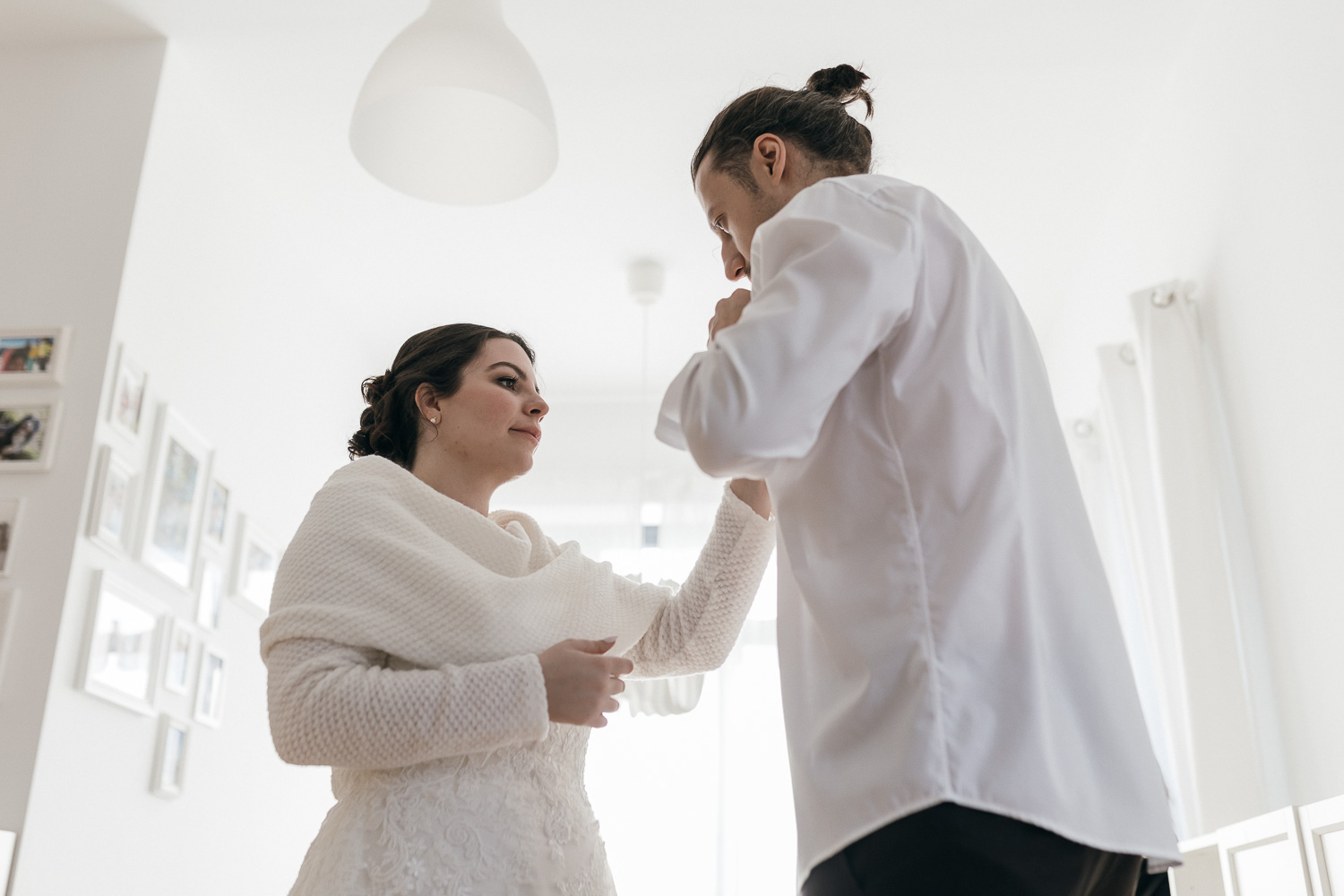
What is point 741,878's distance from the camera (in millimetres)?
4004

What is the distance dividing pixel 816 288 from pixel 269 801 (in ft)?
9.89

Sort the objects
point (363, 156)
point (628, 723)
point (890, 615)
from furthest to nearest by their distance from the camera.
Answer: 1. point (628, 723)
2. point (363, 156)
3. point (890, 615)

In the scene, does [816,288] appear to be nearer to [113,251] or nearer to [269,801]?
[113,251]

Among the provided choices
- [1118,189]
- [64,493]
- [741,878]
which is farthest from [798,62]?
[741,878]

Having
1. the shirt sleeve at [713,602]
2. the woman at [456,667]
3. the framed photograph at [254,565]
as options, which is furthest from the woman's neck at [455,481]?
the framed photograph at [254,565]

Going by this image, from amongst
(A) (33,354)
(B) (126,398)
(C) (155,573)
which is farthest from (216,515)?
(A) (33,354)

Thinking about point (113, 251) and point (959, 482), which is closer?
point (959, 482)

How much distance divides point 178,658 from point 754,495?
1.94m

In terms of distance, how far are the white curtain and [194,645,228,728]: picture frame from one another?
237 centimetres

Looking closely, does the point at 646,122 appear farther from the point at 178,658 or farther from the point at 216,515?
the point at 178,658

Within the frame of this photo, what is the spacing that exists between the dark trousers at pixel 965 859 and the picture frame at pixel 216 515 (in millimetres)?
2499

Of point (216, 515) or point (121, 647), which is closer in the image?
point (121, 647)

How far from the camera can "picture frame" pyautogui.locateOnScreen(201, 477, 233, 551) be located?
9.49ft

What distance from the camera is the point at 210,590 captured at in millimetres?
2883
